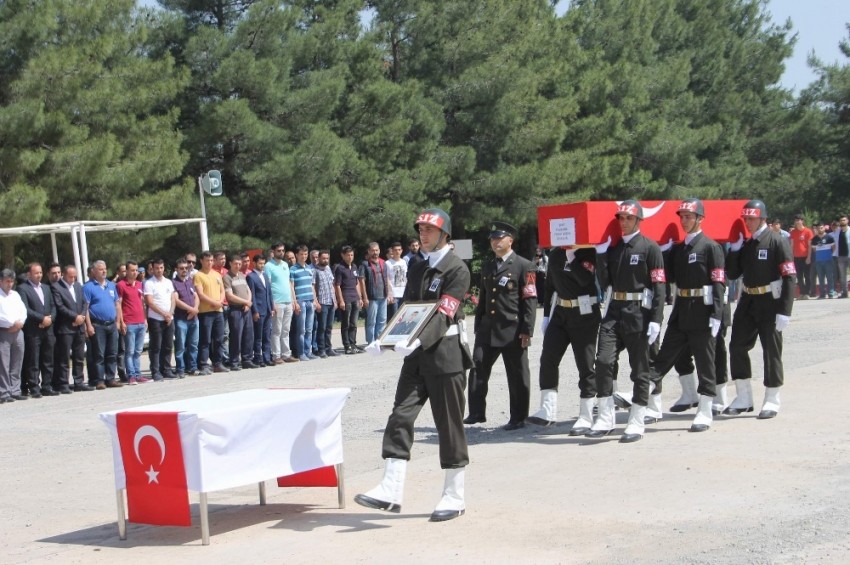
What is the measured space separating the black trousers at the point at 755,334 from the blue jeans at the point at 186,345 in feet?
31.0

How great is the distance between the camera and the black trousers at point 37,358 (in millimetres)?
16031

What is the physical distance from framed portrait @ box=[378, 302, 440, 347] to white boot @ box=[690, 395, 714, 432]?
401 cm

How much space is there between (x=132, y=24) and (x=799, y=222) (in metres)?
17.1

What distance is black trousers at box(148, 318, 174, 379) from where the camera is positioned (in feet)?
57.5

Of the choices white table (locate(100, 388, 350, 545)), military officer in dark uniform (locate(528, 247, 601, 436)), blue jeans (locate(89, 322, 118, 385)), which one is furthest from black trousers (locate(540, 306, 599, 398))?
blue jeans (locate(89, 322, 118, 385))

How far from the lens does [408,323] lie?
7656 millimetres

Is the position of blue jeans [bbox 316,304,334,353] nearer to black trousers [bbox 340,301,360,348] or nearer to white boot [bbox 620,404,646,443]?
black trousers [bbox 340,301,360,348]

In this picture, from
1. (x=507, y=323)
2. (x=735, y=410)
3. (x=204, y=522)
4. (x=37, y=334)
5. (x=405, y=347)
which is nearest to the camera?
(x=204, y=522)

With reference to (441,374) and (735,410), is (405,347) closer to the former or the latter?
(441,374)

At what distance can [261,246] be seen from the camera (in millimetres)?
27891

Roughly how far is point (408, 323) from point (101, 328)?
10364mm

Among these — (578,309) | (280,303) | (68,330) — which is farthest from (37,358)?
(578,309)

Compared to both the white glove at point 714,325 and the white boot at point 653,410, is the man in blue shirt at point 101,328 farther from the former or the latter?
the white glove at point 714,325

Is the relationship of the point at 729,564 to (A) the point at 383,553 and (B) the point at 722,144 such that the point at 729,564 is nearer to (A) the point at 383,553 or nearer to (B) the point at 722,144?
(A) the point at 383,553
